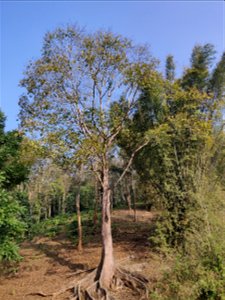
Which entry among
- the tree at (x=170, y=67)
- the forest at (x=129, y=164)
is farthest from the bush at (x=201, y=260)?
the tree at (x=170, y=67)

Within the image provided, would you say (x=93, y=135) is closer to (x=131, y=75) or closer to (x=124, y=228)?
(x=131, y=75)

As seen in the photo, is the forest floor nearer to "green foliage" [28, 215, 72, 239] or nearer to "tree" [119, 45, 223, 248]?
"green foliage" [28, 215, 72, 239]

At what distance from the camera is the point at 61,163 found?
32.5 feet

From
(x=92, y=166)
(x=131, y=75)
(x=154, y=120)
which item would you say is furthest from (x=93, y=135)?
(x=154, y=120)

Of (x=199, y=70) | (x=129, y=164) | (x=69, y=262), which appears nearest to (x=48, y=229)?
(x=69, y=262)

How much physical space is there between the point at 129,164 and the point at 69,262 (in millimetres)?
4542

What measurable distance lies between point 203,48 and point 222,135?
153 inches

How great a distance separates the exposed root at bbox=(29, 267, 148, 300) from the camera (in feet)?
27.0

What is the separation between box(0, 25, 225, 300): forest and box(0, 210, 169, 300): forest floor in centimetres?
6

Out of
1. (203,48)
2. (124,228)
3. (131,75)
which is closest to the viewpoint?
(131,75)

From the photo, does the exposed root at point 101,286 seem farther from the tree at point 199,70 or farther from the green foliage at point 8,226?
the tree at point 199,70

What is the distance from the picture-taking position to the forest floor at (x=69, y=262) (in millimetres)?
9250

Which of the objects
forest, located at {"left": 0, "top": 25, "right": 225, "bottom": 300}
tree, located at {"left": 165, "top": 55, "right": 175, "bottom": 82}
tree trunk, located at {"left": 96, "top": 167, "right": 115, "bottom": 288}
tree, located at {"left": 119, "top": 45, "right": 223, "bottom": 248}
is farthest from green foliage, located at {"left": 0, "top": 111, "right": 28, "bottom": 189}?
tree, located at {"left": 165, "top": 55, "right": 175, "bottom": 82}

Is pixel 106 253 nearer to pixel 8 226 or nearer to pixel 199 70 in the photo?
pixel 8 226
